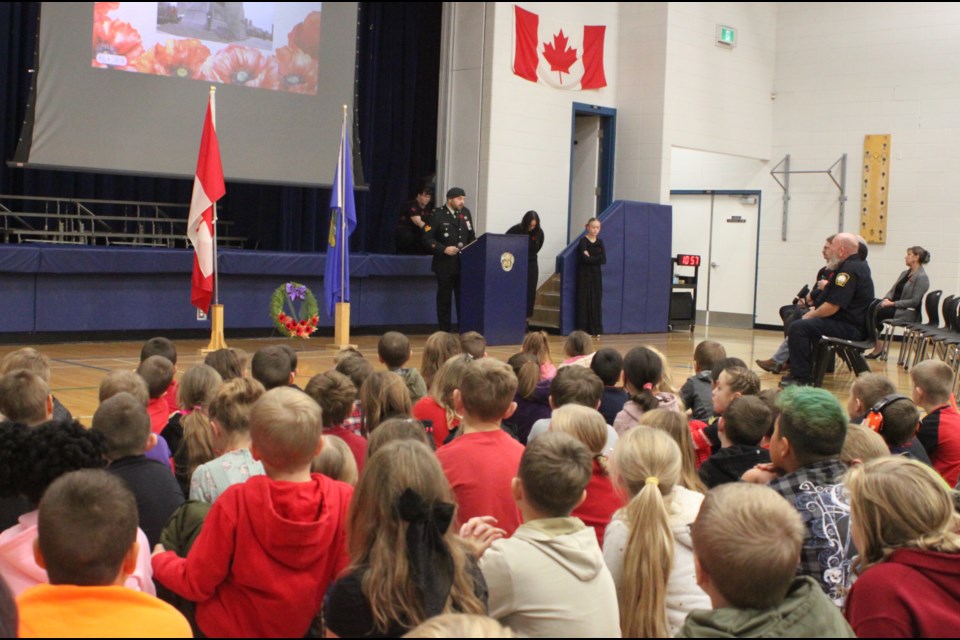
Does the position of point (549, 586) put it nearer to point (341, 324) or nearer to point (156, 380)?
point (156, 380)

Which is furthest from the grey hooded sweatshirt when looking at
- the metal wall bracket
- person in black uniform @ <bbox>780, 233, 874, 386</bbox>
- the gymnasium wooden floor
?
the metal wall bracket

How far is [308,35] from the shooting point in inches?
→ 432

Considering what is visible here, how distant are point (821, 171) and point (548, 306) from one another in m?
4.25

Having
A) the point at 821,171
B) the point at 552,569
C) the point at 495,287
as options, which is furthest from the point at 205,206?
the point at 821,171

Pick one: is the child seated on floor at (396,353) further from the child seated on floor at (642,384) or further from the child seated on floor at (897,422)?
the child seated on floor at (897,422)

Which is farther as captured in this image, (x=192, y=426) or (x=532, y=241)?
(x=532, y=241)

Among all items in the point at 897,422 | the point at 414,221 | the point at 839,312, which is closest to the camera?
the point at 897,422

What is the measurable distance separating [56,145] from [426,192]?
3887mm

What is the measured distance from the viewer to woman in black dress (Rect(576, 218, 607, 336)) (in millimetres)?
12016

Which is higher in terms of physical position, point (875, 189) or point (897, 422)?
point (875, 189)

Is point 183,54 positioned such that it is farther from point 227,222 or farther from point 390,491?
point 390,491

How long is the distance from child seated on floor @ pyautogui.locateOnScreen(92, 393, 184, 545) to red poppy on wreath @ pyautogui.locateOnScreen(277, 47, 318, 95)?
858 cm

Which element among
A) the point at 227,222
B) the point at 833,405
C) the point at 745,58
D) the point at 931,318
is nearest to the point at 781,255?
the point at 745,58

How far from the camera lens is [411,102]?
13008 millimetres
